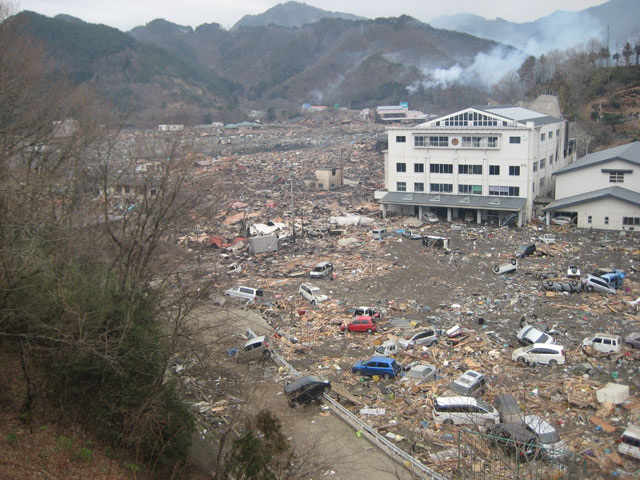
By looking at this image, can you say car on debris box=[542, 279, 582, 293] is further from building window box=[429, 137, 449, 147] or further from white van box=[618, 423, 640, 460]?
building window box=[429, 137, 449, 147]

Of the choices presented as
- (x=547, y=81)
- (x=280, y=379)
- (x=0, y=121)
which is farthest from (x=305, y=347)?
(x=547, y=81)

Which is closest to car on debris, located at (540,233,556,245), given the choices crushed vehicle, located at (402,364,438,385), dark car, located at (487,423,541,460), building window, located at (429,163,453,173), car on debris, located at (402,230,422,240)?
car on debris, located at (402,230,422,240)

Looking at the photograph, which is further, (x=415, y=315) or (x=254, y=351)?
(x=415, y=315)

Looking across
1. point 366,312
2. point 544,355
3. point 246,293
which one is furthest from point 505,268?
point 246,293

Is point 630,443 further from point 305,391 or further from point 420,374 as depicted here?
point 305,391

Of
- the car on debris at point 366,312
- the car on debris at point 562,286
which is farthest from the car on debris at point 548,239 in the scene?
the car on debris at point 366,312

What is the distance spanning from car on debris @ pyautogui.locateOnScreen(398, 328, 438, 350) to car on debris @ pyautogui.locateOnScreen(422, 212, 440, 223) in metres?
10.6

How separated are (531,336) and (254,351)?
16.7ft

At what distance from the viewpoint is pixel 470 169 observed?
20.4 metres

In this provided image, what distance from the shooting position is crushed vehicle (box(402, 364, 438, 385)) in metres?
8.91

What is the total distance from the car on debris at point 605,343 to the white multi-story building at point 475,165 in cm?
979

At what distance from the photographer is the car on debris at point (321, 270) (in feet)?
48.7

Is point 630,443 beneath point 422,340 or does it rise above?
above

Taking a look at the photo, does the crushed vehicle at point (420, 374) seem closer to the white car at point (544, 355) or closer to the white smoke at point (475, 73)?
the white car at point (544, 355)
